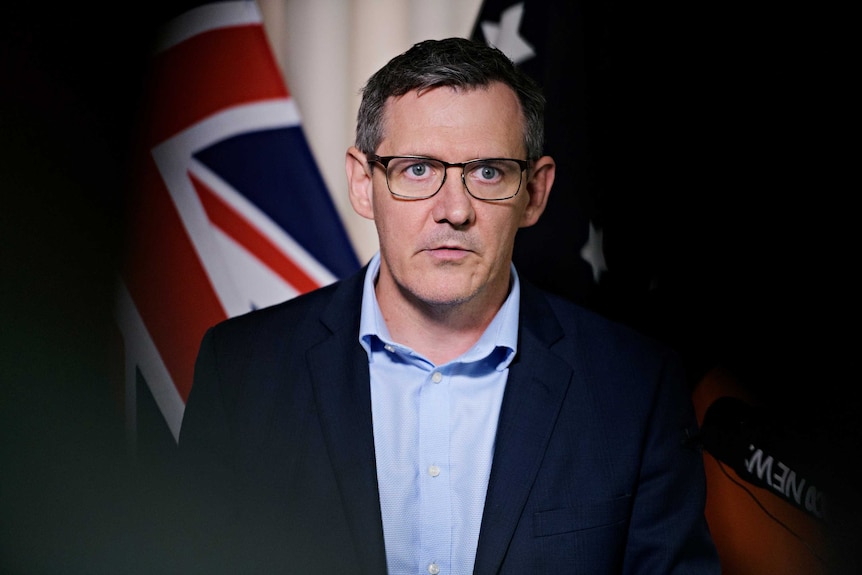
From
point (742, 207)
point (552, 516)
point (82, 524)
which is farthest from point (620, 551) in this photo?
point (82, 524)

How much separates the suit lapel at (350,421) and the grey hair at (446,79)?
277mm

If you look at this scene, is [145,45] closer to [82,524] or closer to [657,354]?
[82,524]

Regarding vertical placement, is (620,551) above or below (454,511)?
below

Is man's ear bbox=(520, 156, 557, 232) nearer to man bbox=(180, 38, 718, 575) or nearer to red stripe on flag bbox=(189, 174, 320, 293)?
man bbox=(180, 38, 718, 575)

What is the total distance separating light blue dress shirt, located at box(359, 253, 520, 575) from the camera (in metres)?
1.11

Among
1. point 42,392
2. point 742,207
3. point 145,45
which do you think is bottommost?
A: point 742,207

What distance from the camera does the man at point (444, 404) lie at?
1.09 meters

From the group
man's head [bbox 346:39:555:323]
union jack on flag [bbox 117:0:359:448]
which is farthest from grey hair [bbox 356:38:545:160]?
union jack on flag [bbox 117:0:359:448]

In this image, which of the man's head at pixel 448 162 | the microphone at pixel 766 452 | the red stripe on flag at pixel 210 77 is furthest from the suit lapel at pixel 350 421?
the red stripe on flag at pixel 210 77

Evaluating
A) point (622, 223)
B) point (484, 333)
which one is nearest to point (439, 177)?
point (484, 333)

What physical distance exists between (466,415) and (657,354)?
1.08 ft

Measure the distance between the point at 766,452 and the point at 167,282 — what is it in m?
1.25

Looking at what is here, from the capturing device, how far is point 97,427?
165 centimetres

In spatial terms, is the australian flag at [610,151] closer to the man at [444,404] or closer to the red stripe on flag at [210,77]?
the man at [444,404]
